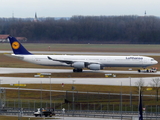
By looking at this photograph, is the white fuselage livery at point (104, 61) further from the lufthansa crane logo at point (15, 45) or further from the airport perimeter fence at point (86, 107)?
the airport perimeter fence at point (86, 107)

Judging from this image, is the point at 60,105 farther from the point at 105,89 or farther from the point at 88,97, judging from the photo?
the point at 105,89

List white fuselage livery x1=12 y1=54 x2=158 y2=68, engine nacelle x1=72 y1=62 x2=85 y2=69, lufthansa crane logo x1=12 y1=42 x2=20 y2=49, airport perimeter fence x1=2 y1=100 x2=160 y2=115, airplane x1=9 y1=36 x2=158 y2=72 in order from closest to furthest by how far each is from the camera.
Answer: airport perimeter fence x1=2 y1=100 x2=160 y2=115 < engine nacelle x1=72 y1=62 x2=85 y2=69 < airplane x1=9 y1=36 x2=158 y2=72 < white fuselage livery x1=12 y1=54 x2=158 y2=68 < lufthansa crane logo x1=12 y1=42 x2=20 y2=49

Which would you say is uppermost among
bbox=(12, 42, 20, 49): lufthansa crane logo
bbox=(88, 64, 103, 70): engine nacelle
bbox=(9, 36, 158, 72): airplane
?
bbox=(12, 42, 20, 49): lufthansa crane logo

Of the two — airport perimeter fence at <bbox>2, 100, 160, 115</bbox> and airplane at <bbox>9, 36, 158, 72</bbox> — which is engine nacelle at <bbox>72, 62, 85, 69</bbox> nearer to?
airplane at <bbox>9, 36, 158, 72</bbox>

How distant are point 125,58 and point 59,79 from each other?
53.8ft

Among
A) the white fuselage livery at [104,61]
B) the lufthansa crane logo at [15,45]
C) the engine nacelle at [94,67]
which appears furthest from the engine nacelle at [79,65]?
the lufthansa crane logo at [15,45]

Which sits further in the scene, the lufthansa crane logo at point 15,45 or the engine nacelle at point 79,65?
the lufthansa crane logo at point 15,45

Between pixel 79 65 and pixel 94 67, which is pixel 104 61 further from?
pixel 79 65

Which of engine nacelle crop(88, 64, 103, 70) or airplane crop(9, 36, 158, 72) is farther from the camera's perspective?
airplane crop(9, 36, 158, 72)

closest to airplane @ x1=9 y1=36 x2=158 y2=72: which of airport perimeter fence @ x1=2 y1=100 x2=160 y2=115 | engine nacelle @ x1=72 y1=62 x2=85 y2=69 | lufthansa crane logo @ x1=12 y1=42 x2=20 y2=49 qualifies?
engine nacelle @ x1=72 y1=62 x2=85 y2=69

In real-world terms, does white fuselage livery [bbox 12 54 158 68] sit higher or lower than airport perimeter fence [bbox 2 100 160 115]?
higher

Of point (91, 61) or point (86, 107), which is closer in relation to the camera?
point (86, 107)

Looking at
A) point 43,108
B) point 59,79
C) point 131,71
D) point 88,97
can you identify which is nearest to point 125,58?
point 131,71

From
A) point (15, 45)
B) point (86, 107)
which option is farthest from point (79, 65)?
point (86, 107)
